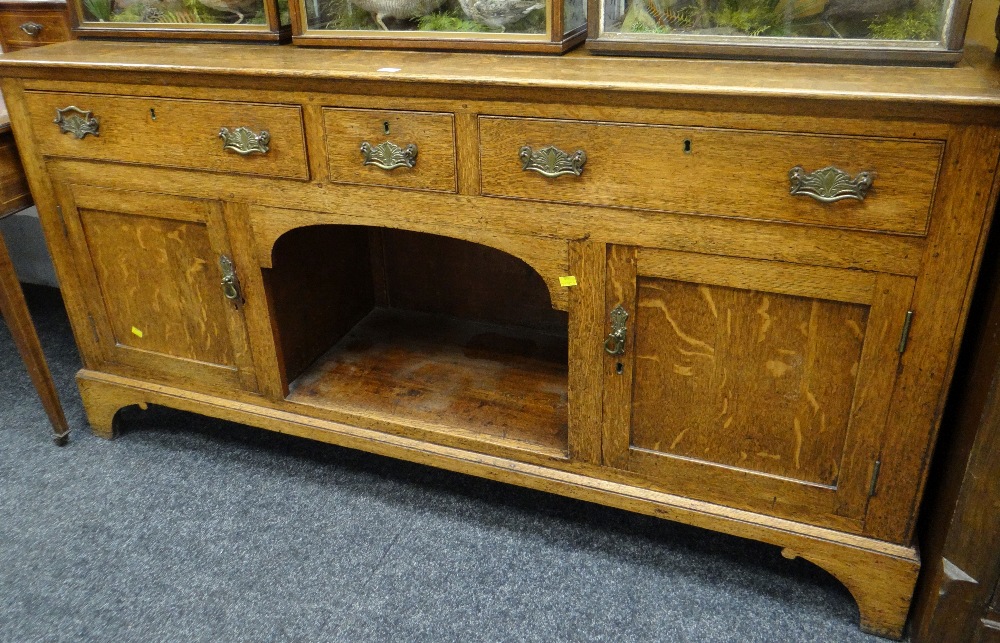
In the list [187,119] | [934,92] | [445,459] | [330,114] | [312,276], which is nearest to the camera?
[934,92]

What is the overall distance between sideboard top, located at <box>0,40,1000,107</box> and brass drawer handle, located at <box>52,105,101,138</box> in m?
0.08

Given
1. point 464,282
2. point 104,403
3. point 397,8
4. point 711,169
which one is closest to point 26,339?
point 104,403

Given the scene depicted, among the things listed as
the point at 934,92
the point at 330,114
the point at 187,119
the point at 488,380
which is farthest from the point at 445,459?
the point at 934,92

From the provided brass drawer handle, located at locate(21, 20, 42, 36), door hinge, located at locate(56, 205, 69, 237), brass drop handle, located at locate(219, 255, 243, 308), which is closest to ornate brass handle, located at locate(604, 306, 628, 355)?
brass drop handle, located at locate(219, 255, 243, 308)

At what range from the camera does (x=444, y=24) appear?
1.70 metres

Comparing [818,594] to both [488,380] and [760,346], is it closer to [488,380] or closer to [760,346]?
[760,346]

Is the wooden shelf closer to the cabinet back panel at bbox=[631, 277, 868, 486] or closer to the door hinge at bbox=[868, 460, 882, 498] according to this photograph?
the cabinet back panel at bbox=[631, 277, 868, 486]

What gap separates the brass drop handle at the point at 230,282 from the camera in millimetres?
1865

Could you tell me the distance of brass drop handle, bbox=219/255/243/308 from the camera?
187 centimetres

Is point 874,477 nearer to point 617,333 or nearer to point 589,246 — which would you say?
point 617,333

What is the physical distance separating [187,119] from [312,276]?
0.56 m

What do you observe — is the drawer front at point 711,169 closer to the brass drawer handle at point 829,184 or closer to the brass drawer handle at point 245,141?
the brass drawer handle at point 829,184

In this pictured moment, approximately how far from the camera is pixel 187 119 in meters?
1.73

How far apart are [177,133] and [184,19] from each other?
15.6 inches
